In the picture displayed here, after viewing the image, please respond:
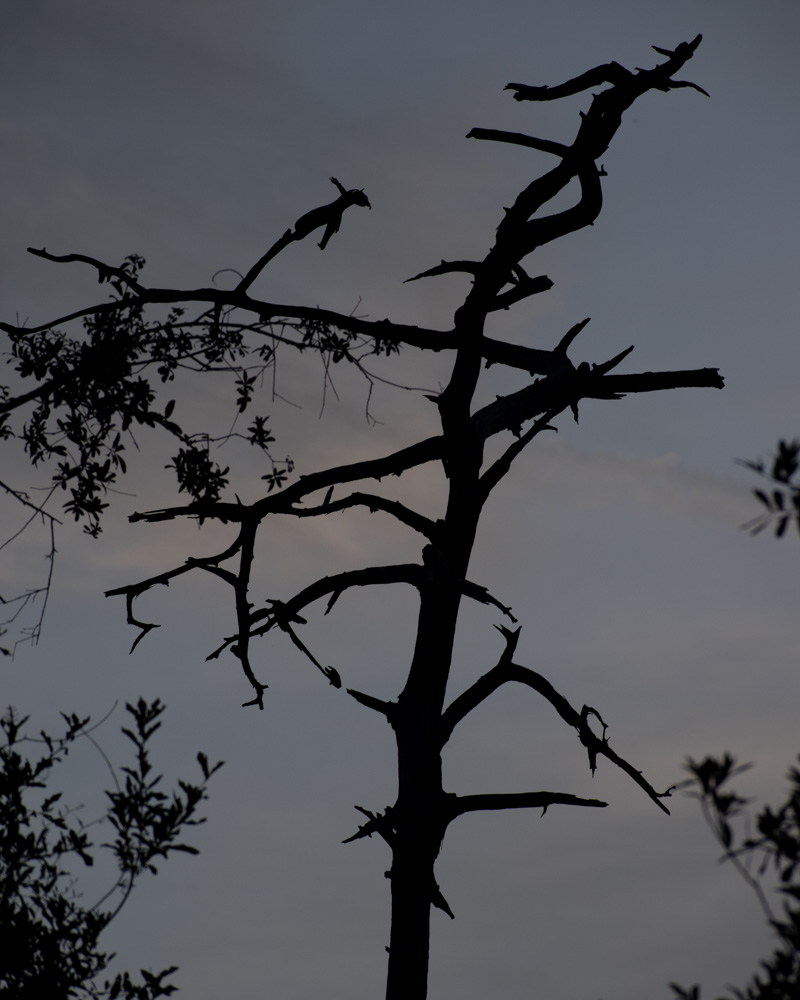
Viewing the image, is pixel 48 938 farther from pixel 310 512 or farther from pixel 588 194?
pixel 588 194

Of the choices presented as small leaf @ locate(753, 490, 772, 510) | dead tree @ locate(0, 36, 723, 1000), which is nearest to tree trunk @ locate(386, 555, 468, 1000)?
dead tree @ locate(0, 36, 723, 1000)

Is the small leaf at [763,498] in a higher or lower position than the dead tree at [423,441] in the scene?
lower

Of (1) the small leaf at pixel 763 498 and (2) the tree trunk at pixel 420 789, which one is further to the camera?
(2) the tree trunk at pixel 420 789

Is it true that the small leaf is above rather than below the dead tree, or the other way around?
below

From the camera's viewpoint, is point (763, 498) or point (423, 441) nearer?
point (763, 498)

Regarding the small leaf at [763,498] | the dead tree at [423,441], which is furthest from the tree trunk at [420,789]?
the small leaf at [763,498]

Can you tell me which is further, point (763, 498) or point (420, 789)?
point (420, 789)

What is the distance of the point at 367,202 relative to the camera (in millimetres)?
A: 9320

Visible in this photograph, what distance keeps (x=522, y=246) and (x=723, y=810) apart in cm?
664

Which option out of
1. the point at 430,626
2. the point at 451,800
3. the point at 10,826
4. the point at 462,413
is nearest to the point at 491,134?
the point at 462,413

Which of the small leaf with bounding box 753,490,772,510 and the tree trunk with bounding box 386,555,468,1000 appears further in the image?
the tree trunk with bounding box 386,555,468,1000

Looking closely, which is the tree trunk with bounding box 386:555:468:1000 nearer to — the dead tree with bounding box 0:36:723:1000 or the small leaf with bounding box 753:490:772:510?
the dead tree with bounding box 0:36:723:1000

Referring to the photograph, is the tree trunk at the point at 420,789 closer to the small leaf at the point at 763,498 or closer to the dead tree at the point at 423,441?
the dead tree at the point at 423,441

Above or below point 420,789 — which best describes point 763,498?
below
